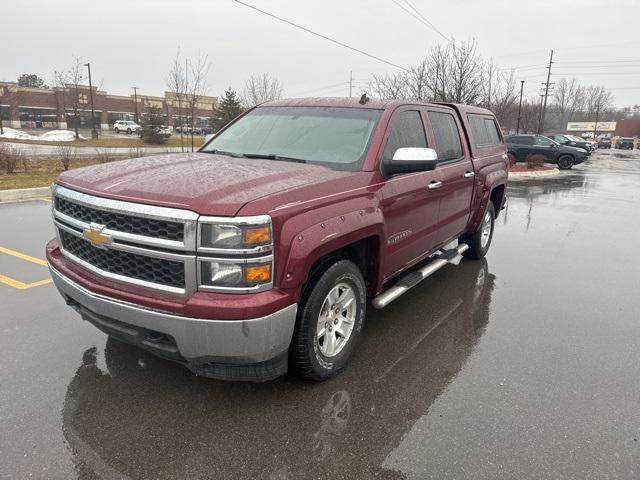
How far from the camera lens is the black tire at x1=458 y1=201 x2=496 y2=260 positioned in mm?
6172

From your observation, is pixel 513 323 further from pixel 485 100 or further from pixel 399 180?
pixel 485 100

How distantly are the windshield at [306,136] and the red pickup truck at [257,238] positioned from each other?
0.01 meters

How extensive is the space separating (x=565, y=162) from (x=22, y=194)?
76.2 ft

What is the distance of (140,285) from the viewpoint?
2697 millimetres

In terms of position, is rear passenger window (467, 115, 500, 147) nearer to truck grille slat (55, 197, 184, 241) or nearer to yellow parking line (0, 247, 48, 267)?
truck grille slat (55, 197, 184, 241)

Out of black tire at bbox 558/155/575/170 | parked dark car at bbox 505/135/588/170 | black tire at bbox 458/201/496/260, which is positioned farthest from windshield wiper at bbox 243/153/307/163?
black tire at bbox 558/155/575/170

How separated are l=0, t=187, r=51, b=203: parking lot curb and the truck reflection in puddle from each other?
8.08m

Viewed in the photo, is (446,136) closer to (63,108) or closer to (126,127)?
(126,127)

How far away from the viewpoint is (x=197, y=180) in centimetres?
283

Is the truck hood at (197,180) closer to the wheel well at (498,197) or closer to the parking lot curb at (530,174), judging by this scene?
the wheel well at (498,197)

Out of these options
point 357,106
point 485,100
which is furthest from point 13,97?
point 357,106

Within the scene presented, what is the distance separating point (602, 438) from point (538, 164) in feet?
68.7

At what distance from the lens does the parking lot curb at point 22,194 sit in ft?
32.5

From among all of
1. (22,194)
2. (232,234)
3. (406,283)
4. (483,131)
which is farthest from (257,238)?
(22,194)
